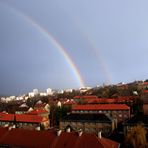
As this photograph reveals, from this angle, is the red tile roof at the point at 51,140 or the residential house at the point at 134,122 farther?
the residential house at the point at 134,122

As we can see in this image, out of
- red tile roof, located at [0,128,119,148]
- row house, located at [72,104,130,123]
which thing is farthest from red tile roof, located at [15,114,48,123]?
red tile roof, located at [0,128,119,148]

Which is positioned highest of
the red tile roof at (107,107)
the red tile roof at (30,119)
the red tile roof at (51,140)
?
the red tile roof at (107,107)

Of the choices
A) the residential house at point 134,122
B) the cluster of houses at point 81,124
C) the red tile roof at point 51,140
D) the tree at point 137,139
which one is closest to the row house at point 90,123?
the cluster of houses at point 81,124

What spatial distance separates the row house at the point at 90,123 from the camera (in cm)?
5144

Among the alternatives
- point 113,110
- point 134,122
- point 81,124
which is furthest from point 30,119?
point 134,122

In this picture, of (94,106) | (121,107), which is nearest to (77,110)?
(94,106)

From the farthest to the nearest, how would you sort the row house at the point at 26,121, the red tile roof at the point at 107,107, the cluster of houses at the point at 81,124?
the red tile roof at the point at 107,107
the row house at the point at 26,121
the cluster of houses at the point at 81,124

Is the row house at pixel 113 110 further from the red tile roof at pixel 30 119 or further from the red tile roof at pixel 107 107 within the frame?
the red tile roof at pixel 30 119

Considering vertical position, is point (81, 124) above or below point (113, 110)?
below

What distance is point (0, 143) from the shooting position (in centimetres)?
3281

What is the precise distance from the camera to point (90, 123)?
52875 millimetres

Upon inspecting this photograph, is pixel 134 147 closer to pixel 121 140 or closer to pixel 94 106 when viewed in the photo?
pixel 121 140

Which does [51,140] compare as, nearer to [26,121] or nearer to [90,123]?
[90,123]

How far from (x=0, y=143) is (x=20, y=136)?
2.64 m
